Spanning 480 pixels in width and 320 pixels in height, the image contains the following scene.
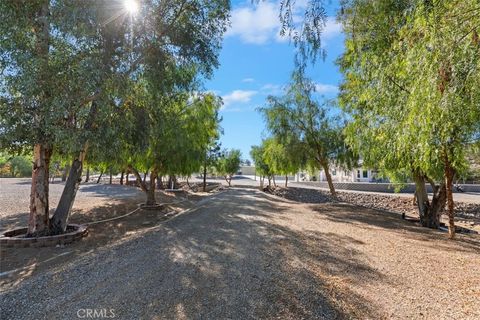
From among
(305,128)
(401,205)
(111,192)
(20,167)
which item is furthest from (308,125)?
(20,167)

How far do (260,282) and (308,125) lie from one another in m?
13.1

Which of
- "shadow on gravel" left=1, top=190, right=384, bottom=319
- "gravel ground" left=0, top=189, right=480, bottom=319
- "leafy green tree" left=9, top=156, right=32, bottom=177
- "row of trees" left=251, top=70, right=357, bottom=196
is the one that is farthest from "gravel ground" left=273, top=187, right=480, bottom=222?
"leafy green tree" left=9, top=156, right=32, bottom=177

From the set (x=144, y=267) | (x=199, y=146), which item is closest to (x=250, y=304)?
(x=144, y=267)

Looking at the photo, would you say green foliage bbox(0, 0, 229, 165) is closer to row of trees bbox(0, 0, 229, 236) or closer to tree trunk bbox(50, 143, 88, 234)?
row of trees bbox(0, 0, 229, 236)

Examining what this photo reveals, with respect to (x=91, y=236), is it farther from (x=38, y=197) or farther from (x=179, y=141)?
(x=179, y=141)

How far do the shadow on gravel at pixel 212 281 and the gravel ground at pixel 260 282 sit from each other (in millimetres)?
14

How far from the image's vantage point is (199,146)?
1712 centimetres

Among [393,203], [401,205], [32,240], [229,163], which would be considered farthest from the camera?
[229,163]

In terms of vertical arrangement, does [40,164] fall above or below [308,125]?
below

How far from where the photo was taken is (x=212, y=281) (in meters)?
4.53

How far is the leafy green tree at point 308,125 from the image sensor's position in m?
16.4

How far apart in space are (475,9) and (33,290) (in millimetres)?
6953

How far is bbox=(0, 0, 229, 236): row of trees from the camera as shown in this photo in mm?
7195

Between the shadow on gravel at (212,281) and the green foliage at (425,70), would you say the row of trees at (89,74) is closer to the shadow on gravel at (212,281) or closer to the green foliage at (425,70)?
the shadow on gravel at (212,281)
